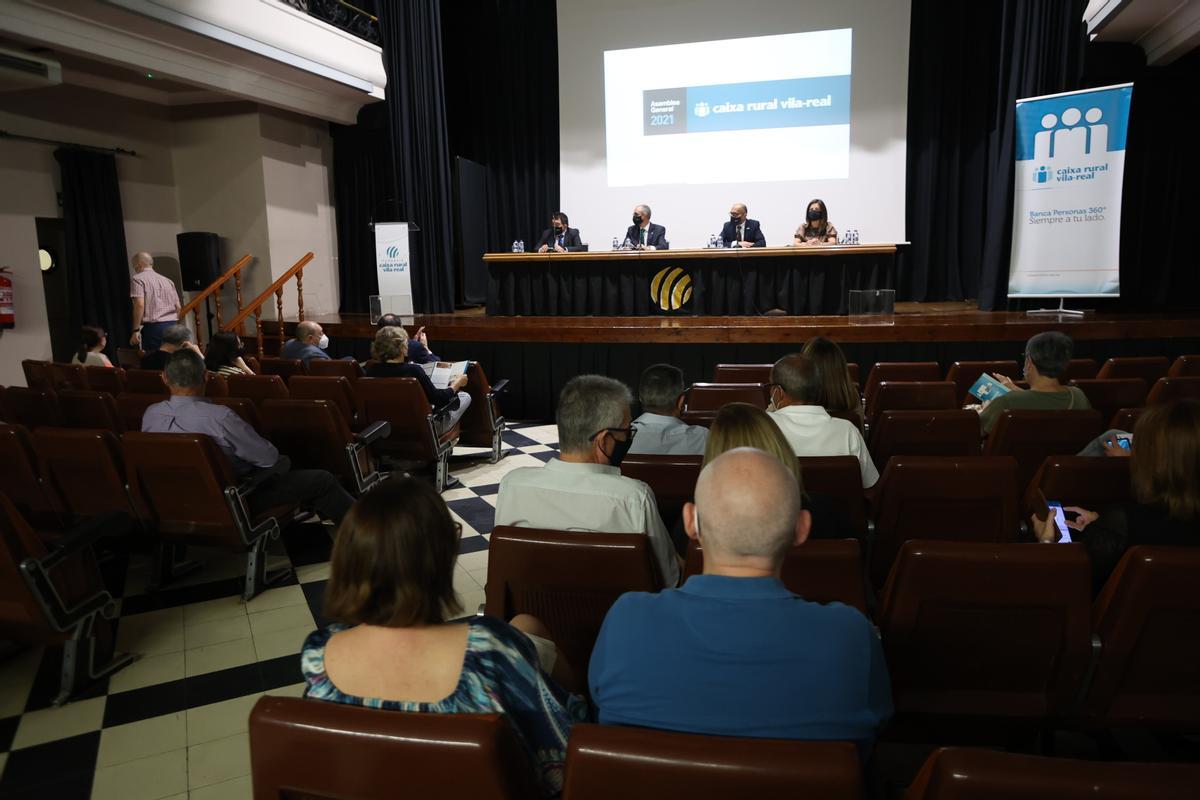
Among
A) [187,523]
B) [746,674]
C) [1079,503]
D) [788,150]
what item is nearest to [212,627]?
[187,523]

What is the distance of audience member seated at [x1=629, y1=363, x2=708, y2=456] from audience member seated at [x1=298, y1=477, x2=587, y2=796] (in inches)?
59.8

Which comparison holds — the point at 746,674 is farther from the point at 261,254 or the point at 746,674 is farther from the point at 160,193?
the point at 160,193

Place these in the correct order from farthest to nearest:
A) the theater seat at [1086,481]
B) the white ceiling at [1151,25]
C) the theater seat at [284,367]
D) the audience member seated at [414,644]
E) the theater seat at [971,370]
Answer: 1. the white ceiling at [1151,25]
2. the theater seat at [284,367]
3. the theater seat at [971,370]
4. the theater seat at [1086,481]
5. the audience member seated at [414,644]

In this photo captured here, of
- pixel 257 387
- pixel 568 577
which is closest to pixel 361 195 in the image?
pixel 257 387

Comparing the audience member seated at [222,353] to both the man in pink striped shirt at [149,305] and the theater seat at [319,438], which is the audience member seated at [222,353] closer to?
the theater seat at [319,438]

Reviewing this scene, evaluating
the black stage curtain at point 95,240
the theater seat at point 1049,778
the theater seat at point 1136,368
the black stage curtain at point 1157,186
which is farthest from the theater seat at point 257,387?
the black stage curtain at point 1157,186

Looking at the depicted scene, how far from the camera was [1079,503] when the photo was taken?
88.4 inches

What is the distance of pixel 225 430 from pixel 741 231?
605 cm

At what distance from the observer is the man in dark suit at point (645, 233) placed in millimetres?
8284

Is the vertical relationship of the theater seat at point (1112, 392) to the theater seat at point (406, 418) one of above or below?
above

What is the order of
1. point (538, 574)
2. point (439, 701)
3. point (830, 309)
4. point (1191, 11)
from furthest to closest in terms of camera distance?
point (830, 309) → point (1191, 11) → point (538, 574) → point (439, 701)

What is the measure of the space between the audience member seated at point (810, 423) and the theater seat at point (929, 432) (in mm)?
355

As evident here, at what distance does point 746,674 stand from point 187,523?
268 centimetres

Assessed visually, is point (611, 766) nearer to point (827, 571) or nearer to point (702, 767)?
point (702, 767)
